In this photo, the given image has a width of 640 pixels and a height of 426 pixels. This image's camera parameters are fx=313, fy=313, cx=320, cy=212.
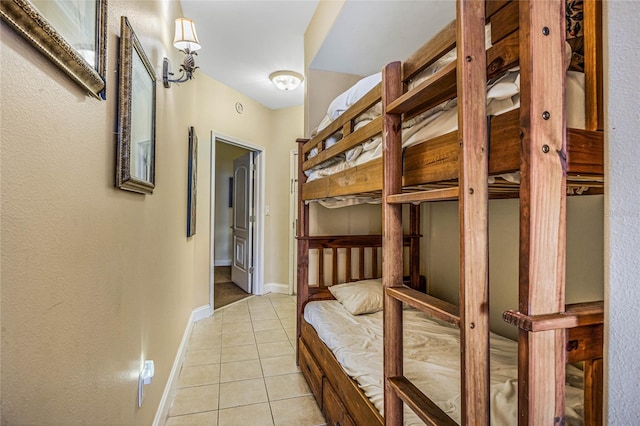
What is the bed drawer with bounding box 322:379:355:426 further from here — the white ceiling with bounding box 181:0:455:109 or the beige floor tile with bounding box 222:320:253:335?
the white ceiling with bounding box 181:0:455:109

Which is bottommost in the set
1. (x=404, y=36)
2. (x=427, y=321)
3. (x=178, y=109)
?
(x=427, y=321)

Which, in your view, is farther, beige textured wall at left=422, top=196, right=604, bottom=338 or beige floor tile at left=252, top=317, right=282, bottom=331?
beige floor tile at left=252, top=317, right=282, bottom=331

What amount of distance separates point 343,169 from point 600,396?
48.9 inches

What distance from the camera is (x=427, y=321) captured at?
6.23 ft

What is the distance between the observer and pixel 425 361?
4.40 ft

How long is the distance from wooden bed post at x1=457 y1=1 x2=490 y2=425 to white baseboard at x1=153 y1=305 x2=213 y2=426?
5.44 feet

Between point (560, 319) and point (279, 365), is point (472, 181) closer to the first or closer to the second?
point (560, 319)

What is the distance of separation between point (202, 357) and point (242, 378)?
0.50m

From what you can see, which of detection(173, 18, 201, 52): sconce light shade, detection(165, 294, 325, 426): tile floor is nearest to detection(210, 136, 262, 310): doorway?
detection(165, 294, 325, 426): tile floor

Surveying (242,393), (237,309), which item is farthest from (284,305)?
(242,393)

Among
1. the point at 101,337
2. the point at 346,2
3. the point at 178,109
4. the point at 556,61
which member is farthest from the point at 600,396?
the point at 178,109

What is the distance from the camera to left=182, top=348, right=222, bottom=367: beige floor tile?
2.45 meters

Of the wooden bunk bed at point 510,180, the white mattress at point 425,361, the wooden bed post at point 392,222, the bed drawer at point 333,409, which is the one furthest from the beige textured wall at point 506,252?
the bed drawer at point 333,409

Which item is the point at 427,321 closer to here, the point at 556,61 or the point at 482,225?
the point at 482,225
